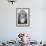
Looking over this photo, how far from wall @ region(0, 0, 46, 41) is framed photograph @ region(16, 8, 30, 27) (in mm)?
108

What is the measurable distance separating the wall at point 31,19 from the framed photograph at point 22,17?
0.11 metres

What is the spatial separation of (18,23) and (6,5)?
78 cm

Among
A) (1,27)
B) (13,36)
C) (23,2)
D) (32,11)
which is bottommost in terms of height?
(13,36)

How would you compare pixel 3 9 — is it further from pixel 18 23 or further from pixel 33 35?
pixel 33 35

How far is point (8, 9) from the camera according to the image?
4789 mm

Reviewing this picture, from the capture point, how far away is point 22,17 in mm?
4840

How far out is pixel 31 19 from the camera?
478 centimetres

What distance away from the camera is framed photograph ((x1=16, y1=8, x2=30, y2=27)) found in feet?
15.7

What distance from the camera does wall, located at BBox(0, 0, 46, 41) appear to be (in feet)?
15.6

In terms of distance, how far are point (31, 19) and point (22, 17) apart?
34 centimetres

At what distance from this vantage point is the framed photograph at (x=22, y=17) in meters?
4.79

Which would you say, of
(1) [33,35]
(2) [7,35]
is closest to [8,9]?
(2) [7,35]

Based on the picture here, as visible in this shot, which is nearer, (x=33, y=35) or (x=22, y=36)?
(x=22, y=36)

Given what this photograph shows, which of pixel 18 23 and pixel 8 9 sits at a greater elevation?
pixel 8 9
